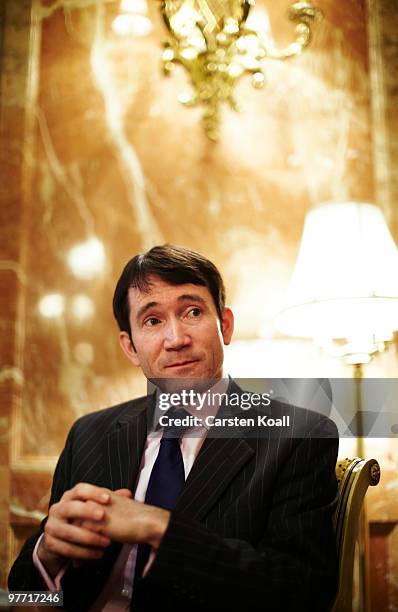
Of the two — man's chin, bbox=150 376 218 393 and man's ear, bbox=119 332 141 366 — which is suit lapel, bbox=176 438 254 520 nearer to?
man's chin, bbox=150 376 218 393

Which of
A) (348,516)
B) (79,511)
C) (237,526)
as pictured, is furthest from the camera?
(348,516)

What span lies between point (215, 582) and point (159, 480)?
28cm

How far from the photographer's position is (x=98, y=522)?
1021 millimetres

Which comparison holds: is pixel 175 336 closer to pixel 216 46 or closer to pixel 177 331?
pixel 177 331

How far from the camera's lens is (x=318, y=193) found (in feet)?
6.42

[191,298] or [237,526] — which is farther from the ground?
[191,298]

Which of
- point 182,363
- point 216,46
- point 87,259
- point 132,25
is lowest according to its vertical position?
point 182,363

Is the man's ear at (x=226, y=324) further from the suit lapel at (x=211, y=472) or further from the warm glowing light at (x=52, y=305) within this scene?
the warm glowing light at (x=52, y=305)

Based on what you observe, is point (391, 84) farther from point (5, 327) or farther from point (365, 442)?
point (5, 327)

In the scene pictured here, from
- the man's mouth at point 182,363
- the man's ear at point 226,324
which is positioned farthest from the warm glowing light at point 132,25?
the man's mouth at point 182,363

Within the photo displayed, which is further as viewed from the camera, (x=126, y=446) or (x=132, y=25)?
(x=132, y=25)

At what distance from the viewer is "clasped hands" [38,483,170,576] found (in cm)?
101

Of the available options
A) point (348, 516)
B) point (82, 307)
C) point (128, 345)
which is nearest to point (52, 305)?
point (82, 307)

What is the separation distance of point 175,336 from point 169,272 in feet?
0.51
